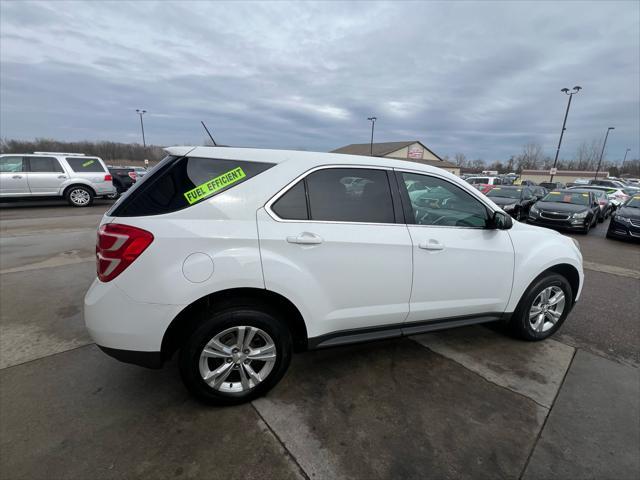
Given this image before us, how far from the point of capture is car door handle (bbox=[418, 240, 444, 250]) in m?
2.58

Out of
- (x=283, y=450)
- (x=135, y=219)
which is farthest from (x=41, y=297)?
(x=283, y=450)

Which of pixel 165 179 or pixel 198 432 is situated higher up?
pixel 165 179

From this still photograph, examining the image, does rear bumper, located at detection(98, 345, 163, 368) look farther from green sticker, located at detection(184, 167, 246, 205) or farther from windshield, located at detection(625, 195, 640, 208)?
windshield, located at detection(625, 195, 640, 208)

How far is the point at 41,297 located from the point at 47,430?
267 centimetres

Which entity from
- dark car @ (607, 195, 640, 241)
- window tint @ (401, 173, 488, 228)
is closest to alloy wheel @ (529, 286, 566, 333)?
window tint @ (401, 173, 488, 228)

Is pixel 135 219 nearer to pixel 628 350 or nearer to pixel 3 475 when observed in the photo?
pixel 3 475

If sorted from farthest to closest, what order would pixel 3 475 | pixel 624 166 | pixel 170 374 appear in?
pixel 624 166 < pixel 170 374 < pixel 3 475

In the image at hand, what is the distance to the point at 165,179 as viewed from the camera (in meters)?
2.14

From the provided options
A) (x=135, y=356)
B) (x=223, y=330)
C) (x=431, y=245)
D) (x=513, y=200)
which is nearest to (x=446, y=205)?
(x=431, y=245)

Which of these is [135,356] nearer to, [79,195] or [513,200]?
[79,195]

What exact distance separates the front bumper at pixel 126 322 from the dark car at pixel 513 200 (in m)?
12.8

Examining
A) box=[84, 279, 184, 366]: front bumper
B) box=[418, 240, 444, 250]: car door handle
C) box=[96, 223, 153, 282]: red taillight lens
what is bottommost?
box=[84, 279, 184, 366]: front bumper

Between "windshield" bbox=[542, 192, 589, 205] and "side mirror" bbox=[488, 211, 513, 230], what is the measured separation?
1110 centimetres

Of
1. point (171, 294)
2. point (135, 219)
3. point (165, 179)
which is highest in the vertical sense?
Result: point (165, 179)
